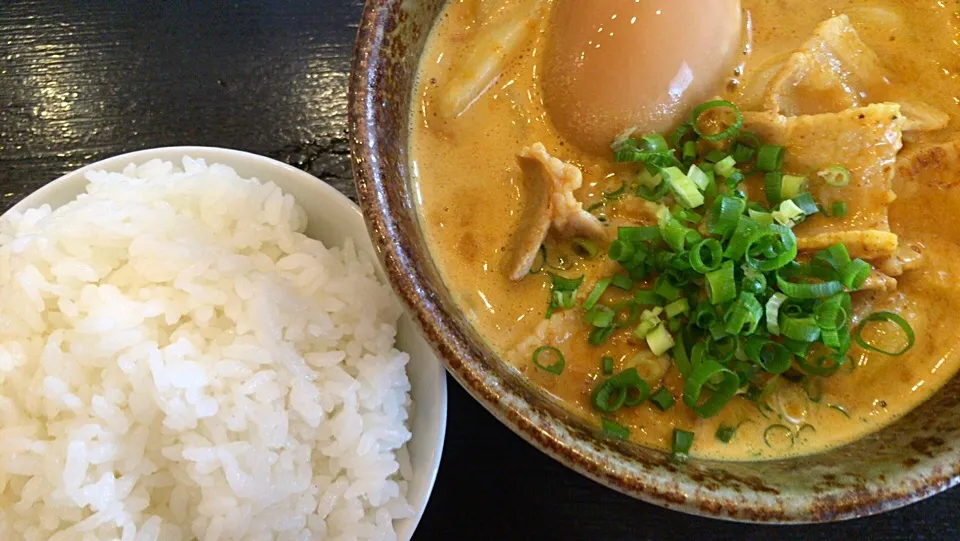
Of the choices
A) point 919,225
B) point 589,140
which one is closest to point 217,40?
point 589,140

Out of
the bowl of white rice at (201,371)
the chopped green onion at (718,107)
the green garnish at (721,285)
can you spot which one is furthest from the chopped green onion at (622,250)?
the bowl of white rice at (201,371)

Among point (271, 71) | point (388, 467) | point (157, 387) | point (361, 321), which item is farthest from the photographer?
point (271, 71)

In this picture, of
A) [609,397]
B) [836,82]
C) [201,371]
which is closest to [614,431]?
[609,397]

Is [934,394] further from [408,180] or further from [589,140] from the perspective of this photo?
[408,180]

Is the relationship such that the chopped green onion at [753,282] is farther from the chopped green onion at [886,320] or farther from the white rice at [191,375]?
the white rice at [191,375]

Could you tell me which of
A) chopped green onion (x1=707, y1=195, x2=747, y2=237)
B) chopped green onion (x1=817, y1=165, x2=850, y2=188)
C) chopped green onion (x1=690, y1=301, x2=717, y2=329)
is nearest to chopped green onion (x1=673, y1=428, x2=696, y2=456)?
chopped green onion (x1=690, y1=301, x2=717, y2=329)

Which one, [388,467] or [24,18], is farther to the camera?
[24,18]

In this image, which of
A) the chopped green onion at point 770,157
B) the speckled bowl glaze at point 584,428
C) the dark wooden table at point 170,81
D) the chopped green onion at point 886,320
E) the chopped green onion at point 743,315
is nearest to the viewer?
the speckled bowl glaze at point 584,428
